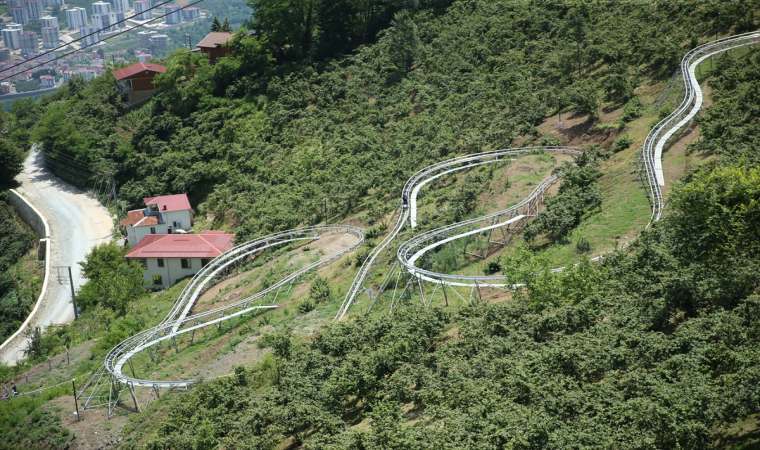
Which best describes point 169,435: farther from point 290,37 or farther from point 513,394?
point 290,37

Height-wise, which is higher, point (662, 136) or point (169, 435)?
point (662, 136)

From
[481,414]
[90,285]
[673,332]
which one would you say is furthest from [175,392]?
[90,285]

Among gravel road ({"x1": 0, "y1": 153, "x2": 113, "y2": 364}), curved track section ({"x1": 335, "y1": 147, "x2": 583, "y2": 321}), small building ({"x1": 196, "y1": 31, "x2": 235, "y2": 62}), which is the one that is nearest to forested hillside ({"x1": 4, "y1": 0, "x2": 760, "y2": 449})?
curved track section ({"x1": 335, "y1": 147, "x2": 583, "y2": 321})

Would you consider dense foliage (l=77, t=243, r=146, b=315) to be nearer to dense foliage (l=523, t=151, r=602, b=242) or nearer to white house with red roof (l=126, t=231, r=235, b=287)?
white house with red roof (l=126, t=231, r=235, b=287)

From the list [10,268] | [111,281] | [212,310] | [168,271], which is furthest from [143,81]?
[212,310]

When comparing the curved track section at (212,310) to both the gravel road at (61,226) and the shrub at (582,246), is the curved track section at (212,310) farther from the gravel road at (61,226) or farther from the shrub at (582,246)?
the shrub at (582,246)

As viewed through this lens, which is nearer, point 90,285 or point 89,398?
point 89,398

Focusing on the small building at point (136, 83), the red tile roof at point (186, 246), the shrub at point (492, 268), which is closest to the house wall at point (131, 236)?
the red tile roof at point (186, 246)
